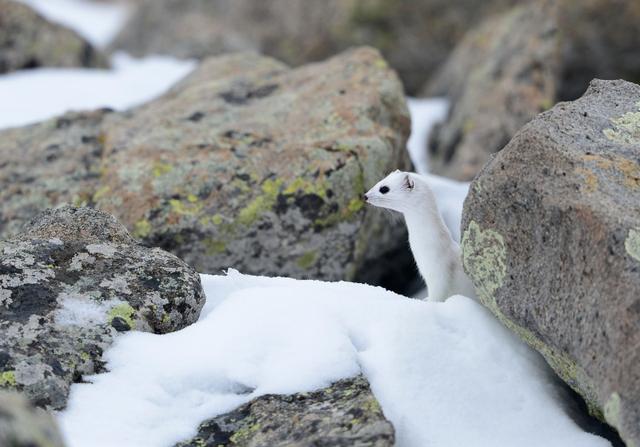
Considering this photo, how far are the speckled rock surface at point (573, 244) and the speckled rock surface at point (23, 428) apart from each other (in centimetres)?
194

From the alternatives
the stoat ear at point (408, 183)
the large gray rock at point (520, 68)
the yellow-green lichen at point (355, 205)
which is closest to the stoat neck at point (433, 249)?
the stoat ear at point (408, 183)

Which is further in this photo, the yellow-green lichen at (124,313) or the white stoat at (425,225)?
the white stoat at (425,225)

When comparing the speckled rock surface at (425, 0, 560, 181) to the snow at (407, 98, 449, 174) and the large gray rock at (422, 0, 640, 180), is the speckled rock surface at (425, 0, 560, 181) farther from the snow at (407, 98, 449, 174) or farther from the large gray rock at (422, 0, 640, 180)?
the snow at (407, 98, 449, 174)

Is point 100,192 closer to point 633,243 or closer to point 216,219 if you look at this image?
point 216,219

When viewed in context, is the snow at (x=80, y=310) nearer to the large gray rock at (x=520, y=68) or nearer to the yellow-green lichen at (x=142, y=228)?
the yellow-green lichen at (x=142, y=228)

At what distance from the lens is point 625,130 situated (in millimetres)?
4098

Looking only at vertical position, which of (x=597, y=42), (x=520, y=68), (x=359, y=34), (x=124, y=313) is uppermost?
(x=124, y=313)

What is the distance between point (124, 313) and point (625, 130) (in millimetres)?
2422

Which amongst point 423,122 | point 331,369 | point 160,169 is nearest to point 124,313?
point 331,369

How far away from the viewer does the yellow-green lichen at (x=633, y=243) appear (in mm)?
3311

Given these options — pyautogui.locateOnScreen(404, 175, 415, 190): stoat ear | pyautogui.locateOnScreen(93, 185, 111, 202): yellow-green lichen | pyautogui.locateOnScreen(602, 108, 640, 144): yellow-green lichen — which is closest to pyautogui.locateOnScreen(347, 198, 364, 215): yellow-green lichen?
pyautogui.locateOnScreen(404, 175, 415, 190): stoat ear

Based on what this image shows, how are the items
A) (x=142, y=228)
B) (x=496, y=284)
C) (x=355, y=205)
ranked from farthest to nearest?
(x=355, y=205) → (x=142, y=228) → (x=496, y=284)

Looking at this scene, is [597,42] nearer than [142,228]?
No

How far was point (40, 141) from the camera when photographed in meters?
7.37
